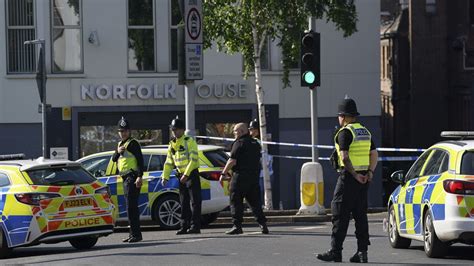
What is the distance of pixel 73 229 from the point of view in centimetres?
1551

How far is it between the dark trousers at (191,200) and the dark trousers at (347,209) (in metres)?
5.04

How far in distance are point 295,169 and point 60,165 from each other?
15487 mm

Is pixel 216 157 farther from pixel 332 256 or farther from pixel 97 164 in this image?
pixel 332 256

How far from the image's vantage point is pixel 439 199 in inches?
516

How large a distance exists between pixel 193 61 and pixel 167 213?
2659mm

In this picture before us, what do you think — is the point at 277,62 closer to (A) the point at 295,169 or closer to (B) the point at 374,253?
(A) the point at 295,169

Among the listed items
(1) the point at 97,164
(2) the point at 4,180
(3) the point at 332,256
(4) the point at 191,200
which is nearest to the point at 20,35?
(1) the point at 97,164

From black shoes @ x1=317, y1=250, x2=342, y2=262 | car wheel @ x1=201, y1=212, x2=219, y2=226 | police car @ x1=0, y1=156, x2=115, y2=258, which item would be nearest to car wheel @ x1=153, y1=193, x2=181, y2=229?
car wheel @ x1=201, y1=212, x2=219, y2=226

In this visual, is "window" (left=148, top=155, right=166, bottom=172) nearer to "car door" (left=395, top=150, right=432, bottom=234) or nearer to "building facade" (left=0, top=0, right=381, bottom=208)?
"car door" (left=395, top=150, right=432, bottom=234)

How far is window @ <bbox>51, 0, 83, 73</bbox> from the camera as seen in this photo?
98.3ft

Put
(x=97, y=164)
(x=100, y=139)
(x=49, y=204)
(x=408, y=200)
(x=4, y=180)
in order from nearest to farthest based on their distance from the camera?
(x=408, y=200)
(x=49, y=204)
(x=4, y=180)
(x=97, y=164)
(x=100, y=139)

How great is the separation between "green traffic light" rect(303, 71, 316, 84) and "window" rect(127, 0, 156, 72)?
10.6 m

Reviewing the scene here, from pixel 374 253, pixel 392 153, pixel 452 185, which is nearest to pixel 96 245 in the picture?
pixel 374 253

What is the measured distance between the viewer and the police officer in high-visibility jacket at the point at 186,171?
17.5 metres
